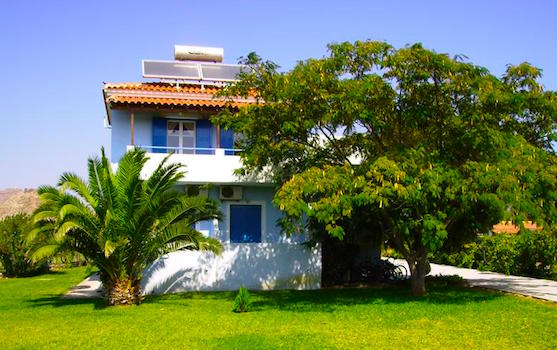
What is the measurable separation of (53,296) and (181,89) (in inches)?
327

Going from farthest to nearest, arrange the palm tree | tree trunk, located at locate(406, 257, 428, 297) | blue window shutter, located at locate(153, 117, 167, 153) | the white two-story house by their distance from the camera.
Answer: blue window shutter, located at locate(153, 117, 167, 153) < the white two-story house < tree trunk, located at locate(406, 257, 428, 297) < the palm tree

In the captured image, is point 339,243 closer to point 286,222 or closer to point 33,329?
point 286,222

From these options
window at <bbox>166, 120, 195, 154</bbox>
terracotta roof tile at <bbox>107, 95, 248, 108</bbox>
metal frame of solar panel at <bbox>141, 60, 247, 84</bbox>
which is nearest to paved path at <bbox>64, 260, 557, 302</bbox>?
window at <bbox>166, 120, 195, 154</bbox>

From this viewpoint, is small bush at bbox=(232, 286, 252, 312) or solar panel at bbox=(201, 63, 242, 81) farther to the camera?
solar panel at bbox=(201, 63, 242, 81)

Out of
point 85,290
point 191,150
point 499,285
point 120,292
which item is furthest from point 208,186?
point 499,285

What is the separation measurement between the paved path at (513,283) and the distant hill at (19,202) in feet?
87.8

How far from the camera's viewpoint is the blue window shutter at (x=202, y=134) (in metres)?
21.1

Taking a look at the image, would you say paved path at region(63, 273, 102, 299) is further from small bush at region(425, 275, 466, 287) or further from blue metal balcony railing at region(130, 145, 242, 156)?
small bush at region(425, 275, 466, 287)

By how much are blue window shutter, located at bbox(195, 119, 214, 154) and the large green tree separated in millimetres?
4544

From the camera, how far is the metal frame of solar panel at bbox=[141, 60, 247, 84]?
22.7 m

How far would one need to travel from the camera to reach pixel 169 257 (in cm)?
1786

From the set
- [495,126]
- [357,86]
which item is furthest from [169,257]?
[495,126]

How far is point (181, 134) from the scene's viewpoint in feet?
69.3

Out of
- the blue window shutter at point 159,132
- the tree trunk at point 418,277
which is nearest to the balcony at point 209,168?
the blue window shutter at point 159,132
